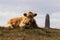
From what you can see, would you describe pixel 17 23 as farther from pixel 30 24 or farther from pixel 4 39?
pixel 4 39

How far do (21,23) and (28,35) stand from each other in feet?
22.5

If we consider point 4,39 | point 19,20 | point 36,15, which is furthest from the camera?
point 19,20

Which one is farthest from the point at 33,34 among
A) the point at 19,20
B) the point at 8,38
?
the point at 19,20

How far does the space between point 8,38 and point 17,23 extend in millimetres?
9199

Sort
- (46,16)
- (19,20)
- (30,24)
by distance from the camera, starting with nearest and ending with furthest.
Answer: (30,24) < (19,20) < (46,16)

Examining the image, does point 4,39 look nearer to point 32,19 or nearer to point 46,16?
point 32,19

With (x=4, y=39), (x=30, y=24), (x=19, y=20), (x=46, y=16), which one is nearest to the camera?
(x=4, y=39)

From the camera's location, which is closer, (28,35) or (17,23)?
(28,35)

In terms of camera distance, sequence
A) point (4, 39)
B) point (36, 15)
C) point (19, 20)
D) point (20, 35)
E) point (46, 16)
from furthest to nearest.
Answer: point (46, 16) → point (19, 20) → point (36, 15) → point (20, 35) → point (4, 39)

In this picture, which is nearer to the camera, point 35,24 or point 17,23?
point 35,24

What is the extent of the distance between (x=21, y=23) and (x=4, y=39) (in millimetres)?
8621

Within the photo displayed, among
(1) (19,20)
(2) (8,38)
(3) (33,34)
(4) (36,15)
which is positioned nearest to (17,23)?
(1) (19,20)

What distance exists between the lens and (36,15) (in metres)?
23.5

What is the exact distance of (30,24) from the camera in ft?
71.8
